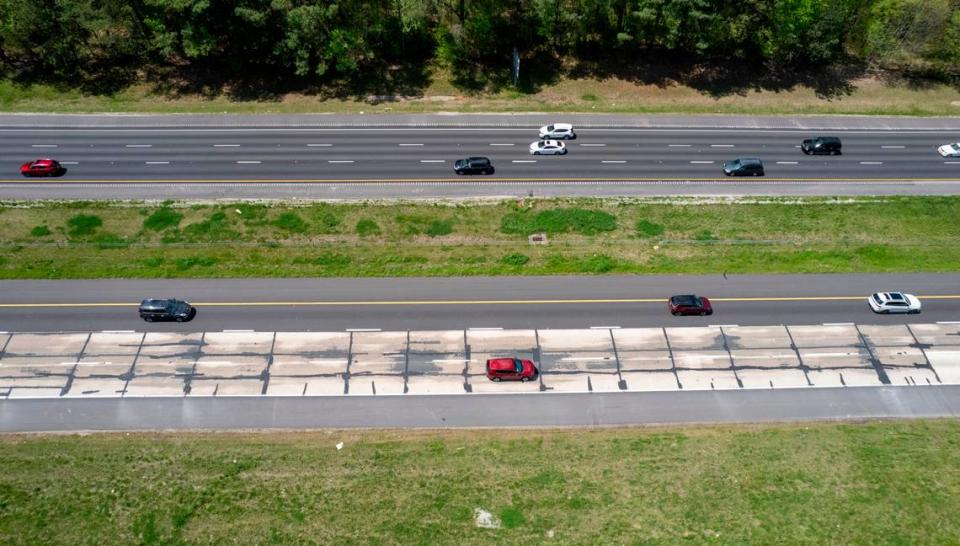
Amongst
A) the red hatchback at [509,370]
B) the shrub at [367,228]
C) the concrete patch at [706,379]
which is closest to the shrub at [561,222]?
the shrub at [367,228]

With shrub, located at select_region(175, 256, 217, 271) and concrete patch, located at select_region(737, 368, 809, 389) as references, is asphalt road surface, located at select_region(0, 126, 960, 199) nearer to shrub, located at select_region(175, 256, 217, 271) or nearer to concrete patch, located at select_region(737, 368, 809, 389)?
shrub, located at select_region(175, 256, 217, 271)

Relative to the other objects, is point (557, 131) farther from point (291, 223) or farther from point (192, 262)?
point (192, 262)

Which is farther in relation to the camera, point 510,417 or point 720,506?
point 510,417

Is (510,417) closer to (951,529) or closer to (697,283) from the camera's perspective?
(697,283)

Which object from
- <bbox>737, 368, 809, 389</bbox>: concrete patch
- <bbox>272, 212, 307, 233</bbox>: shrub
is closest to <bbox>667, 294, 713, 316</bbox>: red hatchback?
<bbox>737, 368, 809, 389</bbox>: concrete patch

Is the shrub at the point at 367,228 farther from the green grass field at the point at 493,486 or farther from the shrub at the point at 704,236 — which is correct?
the shrub at the point at 704,236

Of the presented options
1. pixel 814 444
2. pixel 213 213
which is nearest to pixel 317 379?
pixel 213 213
